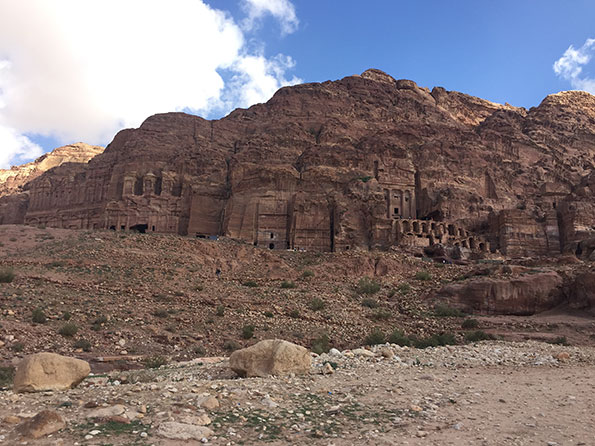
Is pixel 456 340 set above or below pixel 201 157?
below

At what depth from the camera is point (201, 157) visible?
62125 millimetres

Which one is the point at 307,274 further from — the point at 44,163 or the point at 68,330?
the point at 44,163

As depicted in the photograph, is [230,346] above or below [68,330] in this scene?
Answer: below

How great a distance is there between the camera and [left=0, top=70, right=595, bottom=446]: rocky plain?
6.16m

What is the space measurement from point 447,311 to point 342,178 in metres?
36.9

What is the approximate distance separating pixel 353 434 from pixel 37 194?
7914cm

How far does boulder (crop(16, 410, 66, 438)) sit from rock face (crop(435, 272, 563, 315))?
19.5 metres

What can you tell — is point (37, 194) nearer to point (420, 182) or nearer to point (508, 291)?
point (420, 182)

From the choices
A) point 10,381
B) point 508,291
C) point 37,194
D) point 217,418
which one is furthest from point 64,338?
point 37,194

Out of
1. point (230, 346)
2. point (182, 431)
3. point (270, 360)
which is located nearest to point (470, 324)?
point (230, 346)

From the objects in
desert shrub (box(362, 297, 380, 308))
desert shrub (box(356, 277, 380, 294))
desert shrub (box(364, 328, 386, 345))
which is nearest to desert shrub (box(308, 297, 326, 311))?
desert shrub (box(362, 297, 380, 308))

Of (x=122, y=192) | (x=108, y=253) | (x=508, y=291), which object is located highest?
(x=122, y=192)

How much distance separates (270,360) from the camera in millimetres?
8367

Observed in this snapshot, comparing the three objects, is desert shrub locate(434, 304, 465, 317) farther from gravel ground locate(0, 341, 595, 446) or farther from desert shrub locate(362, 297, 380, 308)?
gravel ground locate(0, 341, 595, 446)
